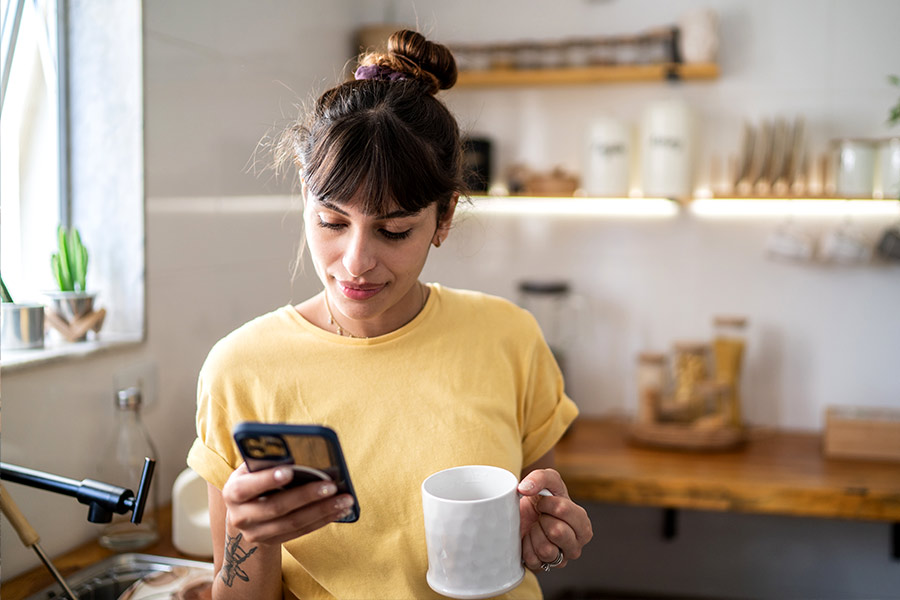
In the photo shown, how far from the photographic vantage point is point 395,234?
0.86m

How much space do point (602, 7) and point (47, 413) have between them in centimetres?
185

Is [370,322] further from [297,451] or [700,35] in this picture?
[700,35]

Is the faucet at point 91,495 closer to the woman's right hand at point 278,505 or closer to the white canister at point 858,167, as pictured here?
the woman's right hand at point 278,505

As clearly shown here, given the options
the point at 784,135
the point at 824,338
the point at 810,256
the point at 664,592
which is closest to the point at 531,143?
the point at 784,135

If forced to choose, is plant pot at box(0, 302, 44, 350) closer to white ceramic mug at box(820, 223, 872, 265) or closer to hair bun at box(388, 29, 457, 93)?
hair bun at box(388, 29, 457, 93)

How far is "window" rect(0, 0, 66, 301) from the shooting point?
1.18 metres

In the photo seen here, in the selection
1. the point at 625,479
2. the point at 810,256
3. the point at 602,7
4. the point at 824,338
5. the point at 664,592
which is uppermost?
the point at 602,7

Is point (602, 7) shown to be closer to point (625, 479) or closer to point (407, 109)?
point (625, 479)

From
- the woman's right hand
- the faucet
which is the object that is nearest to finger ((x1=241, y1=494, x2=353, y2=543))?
the woman's right hand

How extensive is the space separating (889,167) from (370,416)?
1724mm

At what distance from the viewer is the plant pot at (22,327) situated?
1191 mm

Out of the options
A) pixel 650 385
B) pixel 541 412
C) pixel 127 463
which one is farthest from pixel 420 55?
pixel 650 385

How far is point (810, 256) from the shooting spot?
2170 millimetres

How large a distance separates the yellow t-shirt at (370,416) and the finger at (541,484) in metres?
0.14
